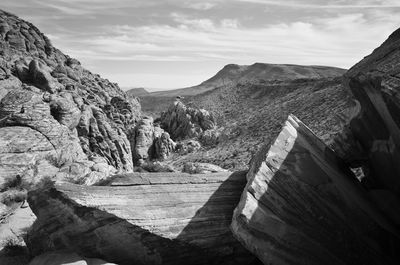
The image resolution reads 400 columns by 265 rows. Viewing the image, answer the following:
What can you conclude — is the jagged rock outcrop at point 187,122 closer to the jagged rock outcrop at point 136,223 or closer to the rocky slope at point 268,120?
the rocky slope at point 268,120

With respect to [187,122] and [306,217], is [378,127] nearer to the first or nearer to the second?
[306,217]

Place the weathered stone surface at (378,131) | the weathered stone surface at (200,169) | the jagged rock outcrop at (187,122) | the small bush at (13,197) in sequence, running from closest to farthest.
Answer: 1. the weathered stone surface at (378,131)
2. the weathered stone surface at (200,169)
3. the small bush at (13,197)
4. the jagged rock outcrop at (187,122)

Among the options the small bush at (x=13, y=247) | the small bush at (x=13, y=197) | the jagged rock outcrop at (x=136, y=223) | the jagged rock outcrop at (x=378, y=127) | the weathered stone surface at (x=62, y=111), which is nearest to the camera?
the jagged rock outcrop at (x=378, y=127)

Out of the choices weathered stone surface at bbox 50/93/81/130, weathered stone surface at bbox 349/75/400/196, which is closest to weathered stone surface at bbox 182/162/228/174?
weathered stone surface at bbox 349/75/400/196

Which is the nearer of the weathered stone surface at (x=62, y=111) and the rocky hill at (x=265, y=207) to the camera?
the rocky hill at (x=265, y=207)

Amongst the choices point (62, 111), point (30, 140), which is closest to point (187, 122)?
point (62, 111)

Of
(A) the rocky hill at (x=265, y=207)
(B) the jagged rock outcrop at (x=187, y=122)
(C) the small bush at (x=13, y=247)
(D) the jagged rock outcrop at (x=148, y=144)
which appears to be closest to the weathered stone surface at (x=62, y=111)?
(A) the rocky hill at (x=265, y=207)

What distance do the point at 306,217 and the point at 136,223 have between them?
5.93 metres

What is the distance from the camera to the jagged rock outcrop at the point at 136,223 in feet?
42.7

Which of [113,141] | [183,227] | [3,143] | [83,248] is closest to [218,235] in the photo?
[183,227]

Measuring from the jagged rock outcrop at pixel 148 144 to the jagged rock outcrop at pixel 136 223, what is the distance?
72.1 meters

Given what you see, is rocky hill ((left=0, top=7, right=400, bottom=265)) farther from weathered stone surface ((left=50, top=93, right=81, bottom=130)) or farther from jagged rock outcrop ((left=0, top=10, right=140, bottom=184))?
weathered stone surface ((left=50, top=93, right=81, bottom=130))

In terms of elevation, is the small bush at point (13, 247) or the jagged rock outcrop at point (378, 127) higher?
the jagged rock outcrop at point (378, 127)

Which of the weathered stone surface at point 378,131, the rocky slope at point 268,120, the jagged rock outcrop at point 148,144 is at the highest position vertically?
the weathered stone surface at point 378,131
